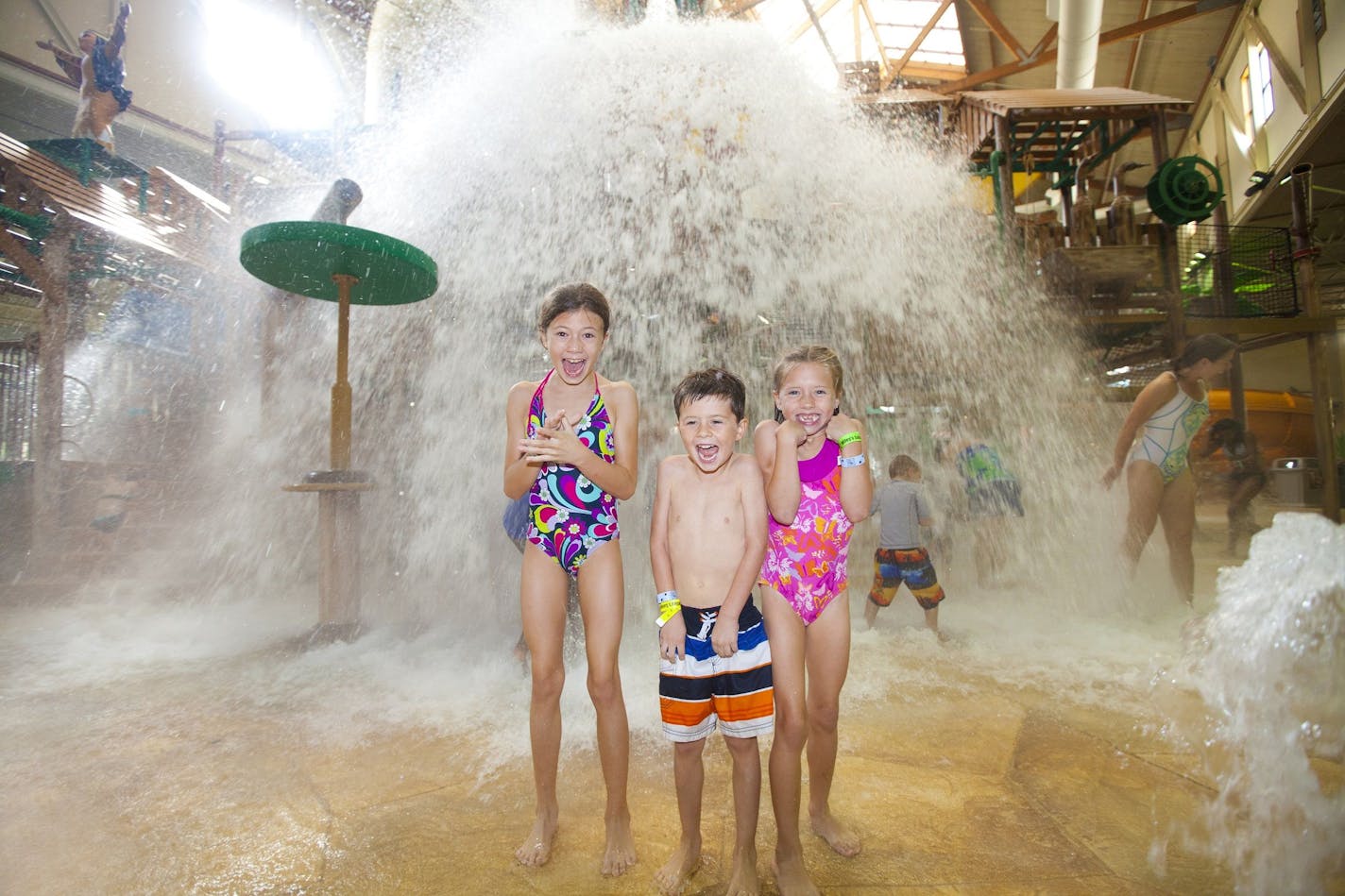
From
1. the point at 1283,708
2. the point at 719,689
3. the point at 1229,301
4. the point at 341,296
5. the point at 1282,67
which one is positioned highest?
the point at 1282,67

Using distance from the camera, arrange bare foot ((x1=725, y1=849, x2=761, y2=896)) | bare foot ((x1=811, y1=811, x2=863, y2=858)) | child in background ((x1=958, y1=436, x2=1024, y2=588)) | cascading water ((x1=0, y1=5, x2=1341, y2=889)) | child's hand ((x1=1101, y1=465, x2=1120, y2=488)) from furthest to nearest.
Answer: child in background ((x1=958, y1=436, x2=1024, y2=588)) → child's hand ((x1=1101, y1=465, x2=1120, y2=488)) → cascading water ((x1=0, y1=5, x2=1341, y2=889)) → bare foot ((x1=811, y1=811, x2=863, y2=858)) → bare foot ((x1=725, y1=849, x2=761, y2=896))

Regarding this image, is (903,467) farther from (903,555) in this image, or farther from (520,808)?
(520,808)

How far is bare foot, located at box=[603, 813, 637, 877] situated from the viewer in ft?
6.33

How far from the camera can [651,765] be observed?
2627 millimetres

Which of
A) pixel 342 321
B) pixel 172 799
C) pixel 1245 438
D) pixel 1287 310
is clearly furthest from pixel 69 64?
pixel 1287 310

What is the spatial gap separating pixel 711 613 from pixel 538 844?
0.87 meters

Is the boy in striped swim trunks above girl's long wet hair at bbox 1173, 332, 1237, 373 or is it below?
below

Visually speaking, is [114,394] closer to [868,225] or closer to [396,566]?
[396,566]

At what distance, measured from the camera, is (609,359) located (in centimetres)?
538

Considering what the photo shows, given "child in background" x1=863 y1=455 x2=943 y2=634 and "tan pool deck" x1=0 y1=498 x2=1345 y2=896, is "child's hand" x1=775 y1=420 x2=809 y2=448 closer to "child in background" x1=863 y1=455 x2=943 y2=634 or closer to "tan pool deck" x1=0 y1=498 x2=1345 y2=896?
"tan pool deck" x1=0 y1=498 x2=1345 y2=896

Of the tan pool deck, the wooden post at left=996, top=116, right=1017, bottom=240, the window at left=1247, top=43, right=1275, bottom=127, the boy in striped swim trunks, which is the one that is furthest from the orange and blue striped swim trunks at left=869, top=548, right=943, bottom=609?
the window at left=1247, top=43, right=1275, bottom=127

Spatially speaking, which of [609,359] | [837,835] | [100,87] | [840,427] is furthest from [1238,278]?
[100,87]

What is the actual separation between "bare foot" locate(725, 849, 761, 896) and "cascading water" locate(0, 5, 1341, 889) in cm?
177

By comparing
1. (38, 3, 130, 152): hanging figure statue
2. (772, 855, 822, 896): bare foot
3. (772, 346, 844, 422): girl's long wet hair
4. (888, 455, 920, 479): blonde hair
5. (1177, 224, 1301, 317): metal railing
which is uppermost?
(38, 3, 130, 152): hanging figure statue
